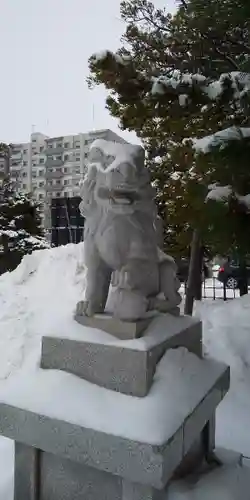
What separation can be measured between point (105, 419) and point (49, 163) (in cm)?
1699

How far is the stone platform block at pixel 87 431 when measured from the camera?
1298mm

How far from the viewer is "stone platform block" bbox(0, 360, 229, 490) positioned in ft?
4.26

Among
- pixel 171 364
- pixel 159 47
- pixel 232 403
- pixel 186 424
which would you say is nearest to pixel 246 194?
pixel 171 364

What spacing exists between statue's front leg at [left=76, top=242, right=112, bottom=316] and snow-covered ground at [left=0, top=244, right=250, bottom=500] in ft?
0.42

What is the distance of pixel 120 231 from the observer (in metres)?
1.63

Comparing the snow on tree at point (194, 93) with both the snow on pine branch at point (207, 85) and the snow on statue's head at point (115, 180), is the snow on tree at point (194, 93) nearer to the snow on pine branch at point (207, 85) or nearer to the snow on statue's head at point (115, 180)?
the snow on pine branch at point (207, 85)

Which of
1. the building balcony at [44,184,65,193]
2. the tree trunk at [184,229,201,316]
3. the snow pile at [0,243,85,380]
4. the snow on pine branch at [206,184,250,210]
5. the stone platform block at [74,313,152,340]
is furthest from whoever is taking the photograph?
the building balcony at [44,184,65,193]

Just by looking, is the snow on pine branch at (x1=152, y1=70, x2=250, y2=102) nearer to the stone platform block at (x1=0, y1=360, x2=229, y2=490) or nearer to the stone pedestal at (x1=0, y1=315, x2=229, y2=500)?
the stone pedestal at (x1=0, y1=315, x2=229, y2=500)

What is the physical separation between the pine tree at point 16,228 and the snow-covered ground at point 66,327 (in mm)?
2200

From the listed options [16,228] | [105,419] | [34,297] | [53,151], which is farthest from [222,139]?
[53,151]

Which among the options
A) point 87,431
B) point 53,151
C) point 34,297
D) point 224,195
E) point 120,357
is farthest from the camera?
point 53,151

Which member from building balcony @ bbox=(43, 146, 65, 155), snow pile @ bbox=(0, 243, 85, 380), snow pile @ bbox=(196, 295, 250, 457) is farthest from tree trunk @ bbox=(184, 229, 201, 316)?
building balcony @ bbox=(43, 146, 65, 155)

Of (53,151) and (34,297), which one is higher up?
(53,151)

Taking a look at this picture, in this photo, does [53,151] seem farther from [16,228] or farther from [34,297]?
[34,297]
